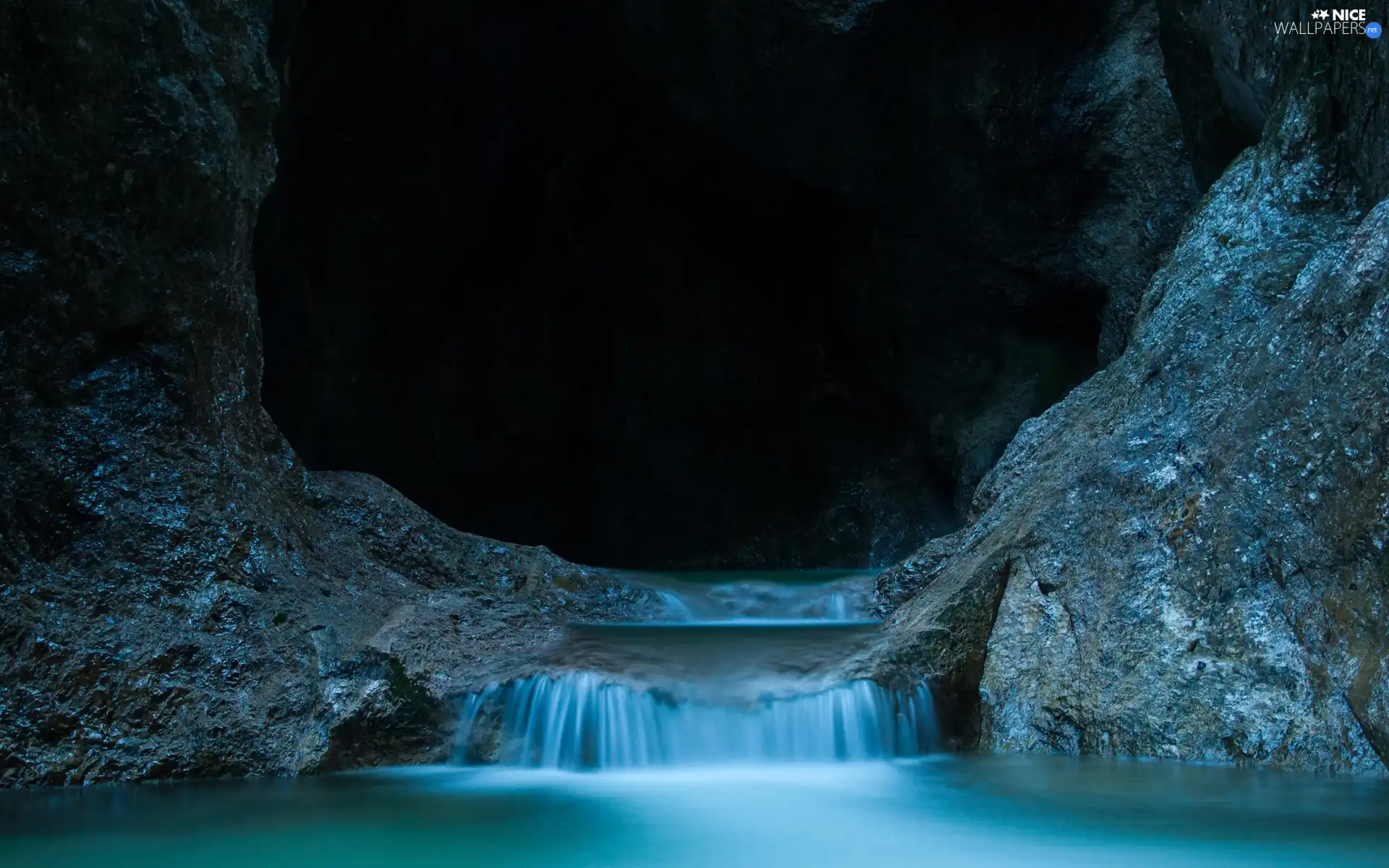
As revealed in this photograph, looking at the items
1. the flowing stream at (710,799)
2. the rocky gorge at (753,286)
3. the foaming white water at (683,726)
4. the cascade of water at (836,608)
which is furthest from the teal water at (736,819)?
the cascade of water at (836,608)

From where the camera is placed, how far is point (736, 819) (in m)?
4.07

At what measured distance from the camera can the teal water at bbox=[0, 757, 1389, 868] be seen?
3.46m

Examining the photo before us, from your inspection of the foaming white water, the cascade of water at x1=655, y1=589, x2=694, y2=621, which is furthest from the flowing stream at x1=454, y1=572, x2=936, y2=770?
the cascade of water at x1=655, y1=589, x2=694, y2=621

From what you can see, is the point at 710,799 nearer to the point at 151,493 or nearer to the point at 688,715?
the point at 688,715

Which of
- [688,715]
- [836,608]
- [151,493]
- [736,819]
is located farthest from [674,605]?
[736,819]

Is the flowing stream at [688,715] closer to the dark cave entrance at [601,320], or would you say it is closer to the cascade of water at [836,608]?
the cascade of water at [836,608]

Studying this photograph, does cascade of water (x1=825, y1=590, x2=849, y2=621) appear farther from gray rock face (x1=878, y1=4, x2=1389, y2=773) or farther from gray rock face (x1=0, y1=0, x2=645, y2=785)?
gray rock face (x1=0, y1=0, x2=645, y2=785)

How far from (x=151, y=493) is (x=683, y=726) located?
2.71 metres

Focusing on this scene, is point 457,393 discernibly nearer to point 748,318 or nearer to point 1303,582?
point 748,318

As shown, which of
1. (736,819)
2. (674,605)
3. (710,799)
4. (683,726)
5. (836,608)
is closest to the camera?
(736,819)

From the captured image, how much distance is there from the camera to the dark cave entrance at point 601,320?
12016 millimetres

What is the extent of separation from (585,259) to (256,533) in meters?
9.43

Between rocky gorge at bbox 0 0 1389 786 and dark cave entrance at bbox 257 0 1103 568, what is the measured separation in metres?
0.06

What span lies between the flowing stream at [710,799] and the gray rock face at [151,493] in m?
0.25
